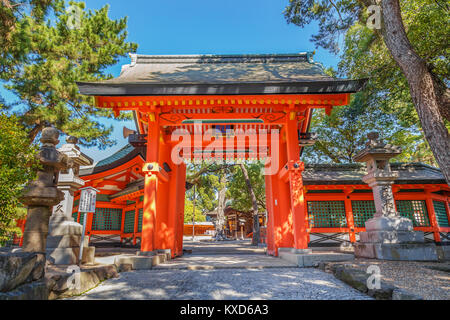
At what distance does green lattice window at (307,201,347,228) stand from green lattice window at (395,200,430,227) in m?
2.53

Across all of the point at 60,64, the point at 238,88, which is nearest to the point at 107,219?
the point at 60,64

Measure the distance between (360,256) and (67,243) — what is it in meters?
7.51

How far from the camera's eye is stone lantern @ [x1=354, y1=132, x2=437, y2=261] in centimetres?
570

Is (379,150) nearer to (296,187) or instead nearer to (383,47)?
(296,187)

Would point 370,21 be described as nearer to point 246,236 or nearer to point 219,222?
point 219,222

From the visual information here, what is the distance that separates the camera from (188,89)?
220 inches

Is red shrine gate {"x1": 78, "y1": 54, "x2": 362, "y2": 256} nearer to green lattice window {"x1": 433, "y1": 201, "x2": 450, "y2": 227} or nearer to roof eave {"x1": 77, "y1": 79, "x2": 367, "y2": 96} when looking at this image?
roof eave {"x1": 77, "y1": 79, "x2": 367, "y2": 96}

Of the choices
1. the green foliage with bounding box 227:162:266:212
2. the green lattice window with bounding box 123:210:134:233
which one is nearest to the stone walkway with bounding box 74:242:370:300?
the green lattice window with bounding box 123:210:134:233

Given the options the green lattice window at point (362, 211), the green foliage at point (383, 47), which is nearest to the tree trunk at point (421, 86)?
the green foliage at point (383, 47)

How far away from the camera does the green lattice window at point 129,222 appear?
12.1 metres

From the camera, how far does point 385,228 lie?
6195mm

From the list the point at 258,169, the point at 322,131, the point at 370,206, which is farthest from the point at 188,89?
the point at 258,169

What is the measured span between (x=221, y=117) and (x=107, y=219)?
9.56m

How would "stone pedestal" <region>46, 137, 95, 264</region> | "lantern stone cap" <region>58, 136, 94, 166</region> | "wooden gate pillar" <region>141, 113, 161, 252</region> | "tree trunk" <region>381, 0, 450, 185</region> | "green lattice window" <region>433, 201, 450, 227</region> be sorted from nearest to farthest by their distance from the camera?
1. "tree trunk" <region>381, 0, 450, 185</region>
2. "stone pedestal" <region>46, 137, 95, 264</region>
3. "lantern stone cap" <region>58, 136, 94, 166</region>
4. "wooden gate pillar" <region>141, 113, 161, 252</region>
5. "green lattice window" <region>433, 201, 450, 227</region>
